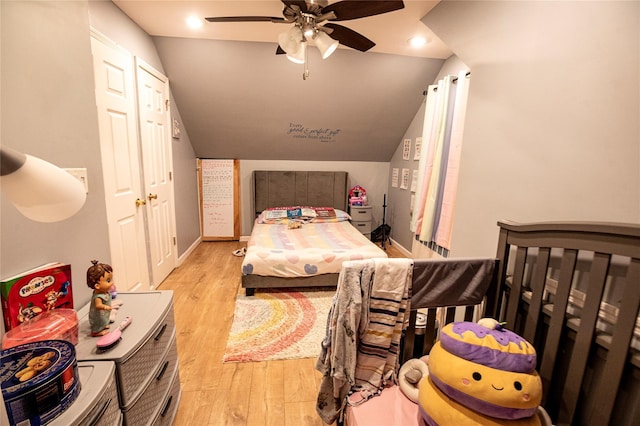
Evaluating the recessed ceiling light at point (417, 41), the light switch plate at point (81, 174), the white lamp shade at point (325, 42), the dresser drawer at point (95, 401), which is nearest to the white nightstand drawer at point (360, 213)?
the recessed ceiling light at point (417, 41)

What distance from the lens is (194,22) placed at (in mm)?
2607

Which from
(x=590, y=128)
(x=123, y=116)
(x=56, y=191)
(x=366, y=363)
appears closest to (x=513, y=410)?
(x=366, y=363)

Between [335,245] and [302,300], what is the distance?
73cm

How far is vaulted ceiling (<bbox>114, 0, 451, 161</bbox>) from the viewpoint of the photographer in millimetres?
2559

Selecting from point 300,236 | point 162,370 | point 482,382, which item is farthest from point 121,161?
point 482,382

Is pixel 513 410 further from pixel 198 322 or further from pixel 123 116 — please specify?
pixel 123 116

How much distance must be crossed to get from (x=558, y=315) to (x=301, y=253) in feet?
7.04

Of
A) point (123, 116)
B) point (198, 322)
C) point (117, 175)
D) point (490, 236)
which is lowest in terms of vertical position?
point (198, 322)

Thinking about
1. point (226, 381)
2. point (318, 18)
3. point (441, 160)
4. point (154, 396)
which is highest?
point (318, 18)

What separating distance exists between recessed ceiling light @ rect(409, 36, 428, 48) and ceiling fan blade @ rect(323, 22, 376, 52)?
33.2 inches

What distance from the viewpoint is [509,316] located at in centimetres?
139

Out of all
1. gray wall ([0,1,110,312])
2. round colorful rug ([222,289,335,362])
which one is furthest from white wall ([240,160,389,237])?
gray wall ([0,1,110,312])

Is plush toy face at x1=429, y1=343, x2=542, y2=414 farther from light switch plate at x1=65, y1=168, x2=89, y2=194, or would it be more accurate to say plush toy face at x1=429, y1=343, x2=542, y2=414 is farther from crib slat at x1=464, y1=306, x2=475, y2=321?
light switch plate at x1=65, y1=168, x2=89, y2=194

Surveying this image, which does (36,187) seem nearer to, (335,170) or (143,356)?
(143,356)
